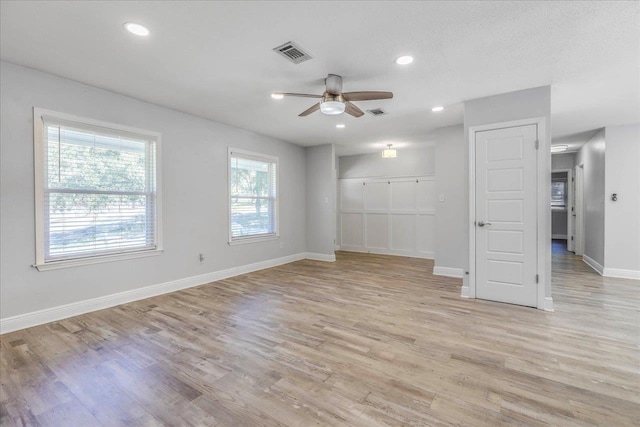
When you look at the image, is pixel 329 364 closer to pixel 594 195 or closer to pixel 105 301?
pixel 105 301

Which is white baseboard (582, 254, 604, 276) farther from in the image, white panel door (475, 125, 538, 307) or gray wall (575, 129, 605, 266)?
white panel door (475, 125, 538, 307)

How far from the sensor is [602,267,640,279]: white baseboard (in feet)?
16.0

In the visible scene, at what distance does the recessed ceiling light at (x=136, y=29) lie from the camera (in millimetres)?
2260

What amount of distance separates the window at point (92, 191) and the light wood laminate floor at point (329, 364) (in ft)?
2.62

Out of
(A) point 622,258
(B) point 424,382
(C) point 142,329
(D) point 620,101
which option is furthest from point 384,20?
(A) point 622,258

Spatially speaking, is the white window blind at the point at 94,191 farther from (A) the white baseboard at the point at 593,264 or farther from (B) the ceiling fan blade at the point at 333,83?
(A) the white baseboard at the point at 593,264

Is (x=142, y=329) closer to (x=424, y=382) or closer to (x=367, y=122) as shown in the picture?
(x=424, y=382)

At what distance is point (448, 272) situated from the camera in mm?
5176

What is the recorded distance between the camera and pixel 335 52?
2.63 m

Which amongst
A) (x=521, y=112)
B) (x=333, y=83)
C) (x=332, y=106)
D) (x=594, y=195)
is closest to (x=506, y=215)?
(x=521, y=112)

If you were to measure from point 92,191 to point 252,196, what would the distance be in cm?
261

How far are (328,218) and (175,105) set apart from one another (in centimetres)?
377

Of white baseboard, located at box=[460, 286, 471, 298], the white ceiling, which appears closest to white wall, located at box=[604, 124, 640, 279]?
the white ceiling

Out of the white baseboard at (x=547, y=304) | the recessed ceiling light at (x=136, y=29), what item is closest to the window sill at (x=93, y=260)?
the recessed ceiling light at (x=136, y=29)
